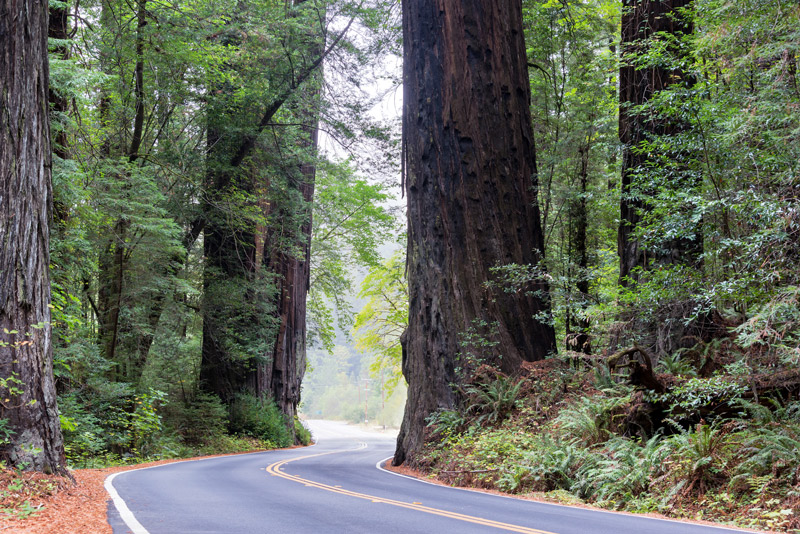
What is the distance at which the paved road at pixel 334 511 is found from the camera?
611 centimetres

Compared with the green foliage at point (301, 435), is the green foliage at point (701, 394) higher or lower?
higher

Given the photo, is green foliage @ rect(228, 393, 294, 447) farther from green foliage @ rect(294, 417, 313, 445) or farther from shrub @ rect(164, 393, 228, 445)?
green foliage @ rect(294, 417, 313, 445)

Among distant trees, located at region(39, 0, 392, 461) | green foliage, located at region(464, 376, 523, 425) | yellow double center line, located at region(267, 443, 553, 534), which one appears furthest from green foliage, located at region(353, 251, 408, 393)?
yellow double center line, located at region(267, 443, 553, 534)

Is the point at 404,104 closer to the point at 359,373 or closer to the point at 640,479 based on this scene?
the point at 640,479

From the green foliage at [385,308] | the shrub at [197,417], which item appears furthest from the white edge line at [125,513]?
the green foliage at [385,308]

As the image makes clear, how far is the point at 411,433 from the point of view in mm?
14953

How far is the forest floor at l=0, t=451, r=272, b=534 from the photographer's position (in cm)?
628

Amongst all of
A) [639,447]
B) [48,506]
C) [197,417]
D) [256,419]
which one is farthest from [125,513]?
[256,419]

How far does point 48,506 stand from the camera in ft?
23.8

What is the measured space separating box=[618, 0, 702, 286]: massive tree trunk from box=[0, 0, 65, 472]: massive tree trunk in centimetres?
919

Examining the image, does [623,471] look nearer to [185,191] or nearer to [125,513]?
[125,513]

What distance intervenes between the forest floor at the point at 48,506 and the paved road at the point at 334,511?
0.87ft

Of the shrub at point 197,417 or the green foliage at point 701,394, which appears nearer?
the green foliage at point 701,394

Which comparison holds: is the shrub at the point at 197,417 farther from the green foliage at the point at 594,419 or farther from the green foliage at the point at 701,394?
the green foliage at the point at 701,394
